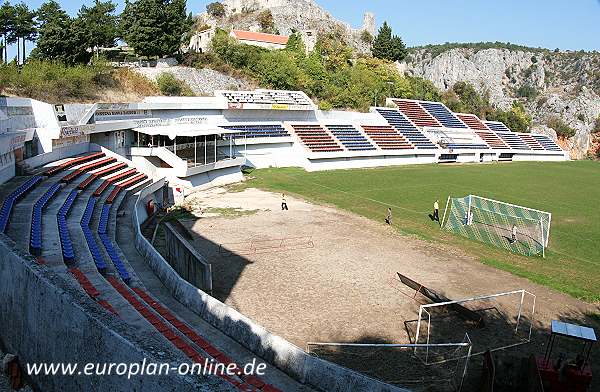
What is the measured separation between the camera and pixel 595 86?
390ft

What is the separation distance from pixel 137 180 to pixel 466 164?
1478 inches

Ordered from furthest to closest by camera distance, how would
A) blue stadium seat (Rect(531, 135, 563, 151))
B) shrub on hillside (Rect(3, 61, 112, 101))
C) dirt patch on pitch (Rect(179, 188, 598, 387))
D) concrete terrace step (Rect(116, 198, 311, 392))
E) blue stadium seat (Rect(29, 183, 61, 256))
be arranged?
blue stadium seat (Rect(531, 135, 563, 151)), shrub on hillside (Rect(3, 61, 112, 101)), blue stadium seat (Rect(29, 183, 61, 256)), dirt patch on pitch (Rect(179, 188, 598, 387)), concrete terrace step (Rect(116, 198, 311, 392))

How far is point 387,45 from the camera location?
79.0m

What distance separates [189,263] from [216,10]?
87.0 m

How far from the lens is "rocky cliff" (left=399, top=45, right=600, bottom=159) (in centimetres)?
12012

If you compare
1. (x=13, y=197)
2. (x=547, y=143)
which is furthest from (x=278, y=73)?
(x=13, y=197)

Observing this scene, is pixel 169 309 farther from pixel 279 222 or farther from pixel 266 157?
pixel 266 157

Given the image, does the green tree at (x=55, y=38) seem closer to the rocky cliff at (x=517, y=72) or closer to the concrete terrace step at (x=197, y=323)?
the concrete terrace step at (x=197, y=323)

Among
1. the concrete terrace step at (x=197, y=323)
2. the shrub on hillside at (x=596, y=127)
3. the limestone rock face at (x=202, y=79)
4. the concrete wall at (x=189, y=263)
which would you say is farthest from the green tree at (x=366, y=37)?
the concrete wall at (x=189, y=263)

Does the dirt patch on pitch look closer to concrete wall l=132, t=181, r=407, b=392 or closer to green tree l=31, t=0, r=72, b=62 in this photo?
concrete wall l=132, t=181, r=407, b=392

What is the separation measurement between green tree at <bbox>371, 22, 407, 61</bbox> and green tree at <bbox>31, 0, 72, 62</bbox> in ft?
152

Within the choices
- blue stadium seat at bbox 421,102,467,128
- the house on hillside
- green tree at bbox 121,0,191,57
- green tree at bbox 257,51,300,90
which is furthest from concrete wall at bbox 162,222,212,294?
the house on hillside

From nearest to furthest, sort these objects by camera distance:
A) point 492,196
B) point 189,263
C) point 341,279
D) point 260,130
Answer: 1. point 189,263
2. point 341,279
3. point 492,196
4. point 260,130

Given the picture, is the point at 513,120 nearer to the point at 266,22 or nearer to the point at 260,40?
the point at 260,40
